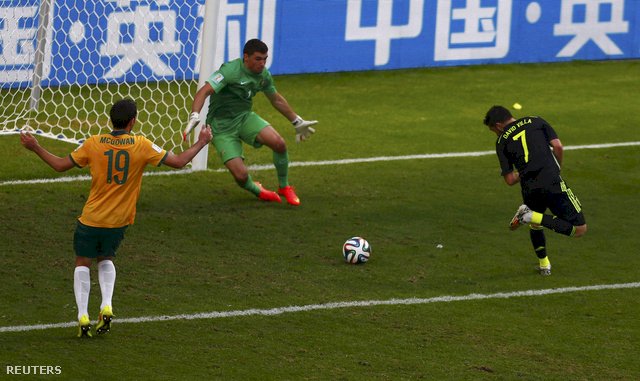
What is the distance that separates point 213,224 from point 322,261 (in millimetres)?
1521

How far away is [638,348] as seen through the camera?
8.44 m

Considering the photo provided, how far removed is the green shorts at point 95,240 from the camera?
831 cm

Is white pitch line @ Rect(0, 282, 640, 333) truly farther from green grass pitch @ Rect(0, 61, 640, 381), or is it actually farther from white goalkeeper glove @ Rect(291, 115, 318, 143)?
white goalkeeper glove @ Rect(291, 115, 318, 143)

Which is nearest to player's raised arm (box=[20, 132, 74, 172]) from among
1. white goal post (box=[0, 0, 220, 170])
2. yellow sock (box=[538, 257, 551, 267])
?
yellow sock (box=[538, 257, 551, 267])

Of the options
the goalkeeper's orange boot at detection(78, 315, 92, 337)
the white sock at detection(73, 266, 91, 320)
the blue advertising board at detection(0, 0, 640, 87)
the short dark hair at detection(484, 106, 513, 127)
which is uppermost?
the blue advertising board at detection(0, 0, 640, 87)

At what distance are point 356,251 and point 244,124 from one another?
2.61 m

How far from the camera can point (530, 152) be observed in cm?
1002

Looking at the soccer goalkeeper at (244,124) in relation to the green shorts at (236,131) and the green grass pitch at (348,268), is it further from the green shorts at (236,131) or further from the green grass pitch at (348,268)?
the green grass pitch at (348,268)

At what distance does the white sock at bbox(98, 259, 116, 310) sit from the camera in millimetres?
8258

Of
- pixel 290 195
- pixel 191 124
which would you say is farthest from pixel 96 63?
pixel 191 124

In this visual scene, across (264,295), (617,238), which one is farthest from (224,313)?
(617,238)

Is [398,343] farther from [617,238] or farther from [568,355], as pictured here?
[617,238]

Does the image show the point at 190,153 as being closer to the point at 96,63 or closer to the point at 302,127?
the point at 302,127

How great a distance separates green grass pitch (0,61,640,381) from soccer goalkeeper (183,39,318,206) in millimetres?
310
